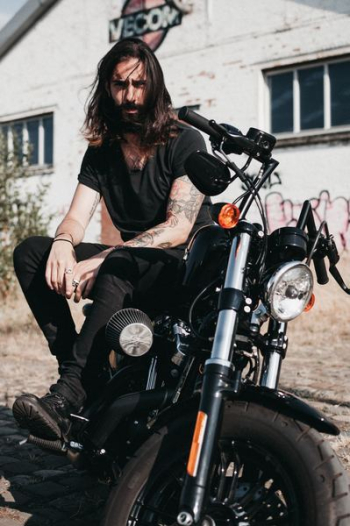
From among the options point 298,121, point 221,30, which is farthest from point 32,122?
point 298,121

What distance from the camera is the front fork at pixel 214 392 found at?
176 centimetres

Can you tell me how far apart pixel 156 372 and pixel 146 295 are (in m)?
0.31

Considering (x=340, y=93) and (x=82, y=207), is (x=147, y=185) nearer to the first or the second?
(x=82, y=207)

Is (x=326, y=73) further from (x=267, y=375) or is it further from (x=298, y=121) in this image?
(x=267, y=375)

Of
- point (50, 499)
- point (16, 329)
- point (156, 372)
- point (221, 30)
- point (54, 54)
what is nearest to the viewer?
point (156, 372)

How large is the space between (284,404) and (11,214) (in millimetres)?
9681

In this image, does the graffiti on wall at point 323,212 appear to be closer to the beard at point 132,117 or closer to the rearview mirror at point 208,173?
the beard at point 132,117

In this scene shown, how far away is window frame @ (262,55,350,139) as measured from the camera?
36.6 feet

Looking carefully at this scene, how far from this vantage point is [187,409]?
196cm

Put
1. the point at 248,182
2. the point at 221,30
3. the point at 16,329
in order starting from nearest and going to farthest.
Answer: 1. the point at 248,182
2. the point at 16,329
3. the point at 221,30

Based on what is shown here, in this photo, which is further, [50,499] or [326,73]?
[326,73]

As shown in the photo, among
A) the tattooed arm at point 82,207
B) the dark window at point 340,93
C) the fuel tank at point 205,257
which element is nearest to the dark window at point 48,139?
the dark window at point 340,93

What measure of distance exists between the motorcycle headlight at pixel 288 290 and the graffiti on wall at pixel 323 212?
9.04 m

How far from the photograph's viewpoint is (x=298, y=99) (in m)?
11.6
